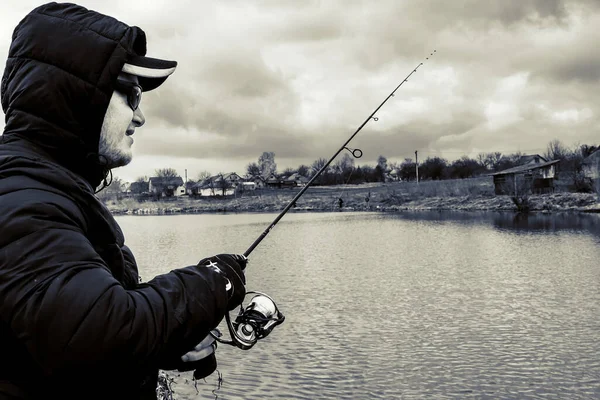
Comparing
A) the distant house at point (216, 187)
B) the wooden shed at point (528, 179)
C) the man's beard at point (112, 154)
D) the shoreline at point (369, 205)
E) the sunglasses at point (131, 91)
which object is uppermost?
the distant house at point (216, 187)

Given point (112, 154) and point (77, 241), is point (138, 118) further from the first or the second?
point (77, 241)

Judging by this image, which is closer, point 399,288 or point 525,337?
point 525,337

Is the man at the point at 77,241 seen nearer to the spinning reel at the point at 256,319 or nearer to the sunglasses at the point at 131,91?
the sunglasses at the point at 131,91

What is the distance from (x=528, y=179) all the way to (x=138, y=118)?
222ft

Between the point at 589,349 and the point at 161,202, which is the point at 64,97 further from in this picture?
the point at 161,202

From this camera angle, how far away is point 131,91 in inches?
67.2

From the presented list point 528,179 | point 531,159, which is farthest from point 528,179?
point 531,159

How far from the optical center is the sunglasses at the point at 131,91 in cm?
166

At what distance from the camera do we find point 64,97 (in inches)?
59.7

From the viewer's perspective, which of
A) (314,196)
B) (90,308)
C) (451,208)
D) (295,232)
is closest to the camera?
(90,308)

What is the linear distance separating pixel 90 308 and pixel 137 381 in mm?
492

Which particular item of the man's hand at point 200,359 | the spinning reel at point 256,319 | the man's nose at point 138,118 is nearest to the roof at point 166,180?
the spinning reel at point 256,319

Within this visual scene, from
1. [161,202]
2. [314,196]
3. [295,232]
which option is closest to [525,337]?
[295,232]

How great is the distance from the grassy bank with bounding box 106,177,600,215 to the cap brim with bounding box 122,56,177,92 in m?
52.4
